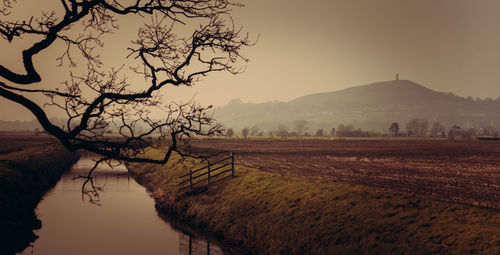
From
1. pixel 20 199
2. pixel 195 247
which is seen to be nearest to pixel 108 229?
pixel 20 199

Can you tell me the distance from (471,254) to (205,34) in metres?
11.3

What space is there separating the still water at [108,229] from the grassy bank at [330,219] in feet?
6.37

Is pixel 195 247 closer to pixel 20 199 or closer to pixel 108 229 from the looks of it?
pixel 108 229

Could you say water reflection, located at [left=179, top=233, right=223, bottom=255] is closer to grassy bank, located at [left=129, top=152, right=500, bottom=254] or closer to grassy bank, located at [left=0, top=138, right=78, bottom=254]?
grassy bank, located at [left=129, top=152, right=500, bottom=254]

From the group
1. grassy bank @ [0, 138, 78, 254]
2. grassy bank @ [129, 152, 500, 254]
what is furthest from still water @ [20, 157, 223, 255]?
grassy bank @ [129, 152, 500, 254]

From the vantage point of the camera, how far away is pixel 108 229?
24875mm

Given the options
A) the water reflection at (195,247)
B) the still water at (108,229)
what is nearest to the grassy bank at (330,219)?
the water reflection at (195,247)

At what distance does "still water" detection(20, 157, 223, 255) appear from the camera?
20.4 meters

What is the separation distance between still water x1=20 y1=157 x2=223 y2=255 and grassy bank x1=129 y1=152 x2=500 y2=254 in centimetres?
194

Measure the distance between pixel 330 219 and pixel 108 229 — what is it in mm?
15718

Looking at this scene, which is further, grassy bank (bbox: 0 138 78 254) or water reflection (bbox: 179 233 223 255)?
grassy bank (bbox: 0 138 78 254)

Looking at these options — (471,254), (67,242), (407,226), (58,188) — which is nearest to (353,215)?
(407,226)

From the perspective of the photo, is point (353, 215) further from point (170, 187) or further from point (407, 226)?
point (170, 187)

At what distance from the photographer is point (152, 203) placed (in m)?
32.3
